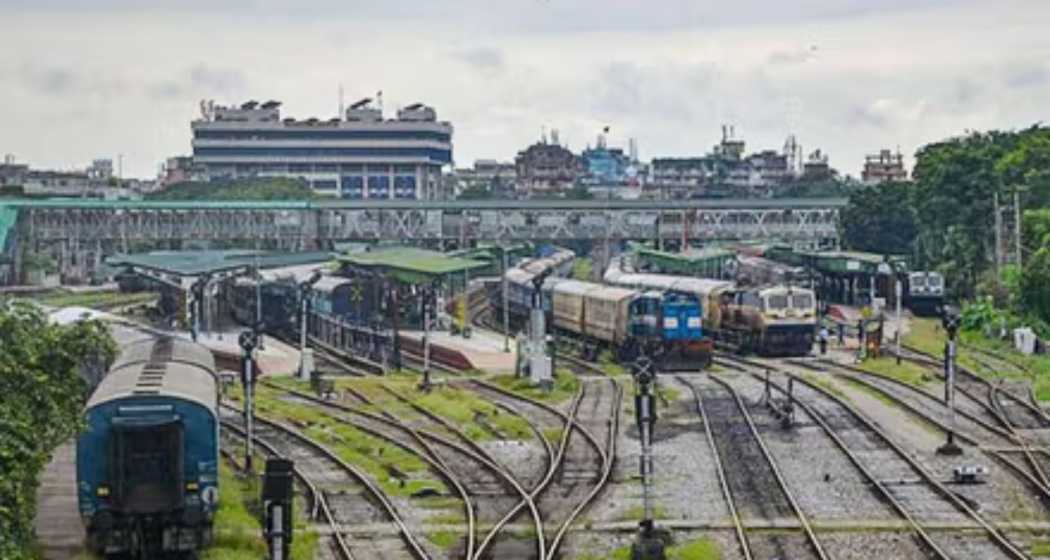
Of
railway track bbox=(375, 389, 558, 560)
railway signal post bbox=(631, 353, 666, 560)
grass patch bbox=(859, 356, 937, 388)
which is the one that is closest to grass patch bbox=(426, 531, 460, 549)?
railway track bbox=(375, 389, 558, 560)

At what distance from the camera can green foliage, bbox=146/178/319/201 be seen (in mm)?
144375

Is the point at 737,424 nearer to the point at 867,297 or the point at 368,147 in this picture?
the point at 867,297

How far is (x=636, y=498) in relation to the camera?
27.6m

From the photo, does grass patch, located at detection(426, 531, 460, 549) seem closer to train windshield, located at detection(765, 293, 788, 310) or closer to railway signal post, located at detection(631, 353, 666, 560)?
railway signal post, located at detection(631, 353, 666, 560)

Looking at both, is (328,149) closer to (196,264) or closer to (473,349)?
(196,264)

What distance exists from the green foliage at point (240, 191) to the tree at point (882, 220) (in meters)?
54.0

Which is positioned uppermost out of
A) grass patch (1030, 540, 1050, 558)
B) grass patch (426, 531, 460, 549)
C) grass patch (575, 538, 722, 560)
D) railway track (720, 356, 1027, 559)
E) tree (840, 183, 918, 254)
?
tree (840, 183, 918, 254)

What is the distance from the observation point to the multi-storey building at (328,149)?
186 meters

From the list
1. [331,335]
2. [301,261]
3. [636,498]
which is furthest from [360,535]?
[301,261]

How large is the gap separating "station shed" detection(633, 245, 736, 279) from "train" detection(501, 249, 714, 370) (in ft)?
58.6

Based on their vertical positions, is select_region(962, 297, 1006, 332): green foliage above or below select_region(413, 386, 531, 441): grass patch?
above

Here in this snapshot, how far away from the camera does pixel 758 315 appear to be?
5497cm

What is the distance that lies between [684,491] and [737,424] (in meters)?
8.58

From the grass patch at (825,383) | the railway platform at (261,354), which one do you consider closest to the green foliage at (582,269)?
the railway platform at (261,354)
